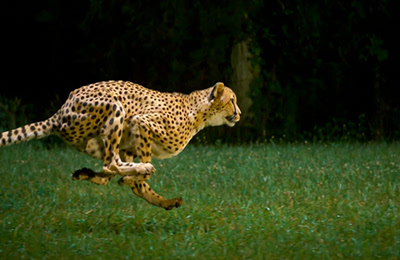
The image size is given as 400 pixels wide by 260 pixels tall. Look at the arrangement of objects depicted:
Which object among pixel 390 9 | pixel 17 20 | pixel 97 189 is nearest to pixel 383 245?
pixel 97 189

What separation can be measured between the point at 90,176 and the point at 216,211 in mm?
1722

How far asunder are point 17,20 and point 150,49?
422cm

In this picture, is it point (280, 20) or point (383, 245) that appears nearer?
point (383, 245)

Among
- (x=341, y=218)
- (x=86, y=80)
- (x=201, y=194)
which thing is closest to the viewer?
(x=341, y=218)

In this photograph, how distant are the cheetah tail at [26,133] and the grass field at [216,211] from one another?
875 mm

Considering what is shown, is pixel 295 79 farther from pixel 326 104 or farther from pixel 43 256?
pixel 43 256

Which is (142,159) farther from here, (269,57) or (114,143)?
(269,57)

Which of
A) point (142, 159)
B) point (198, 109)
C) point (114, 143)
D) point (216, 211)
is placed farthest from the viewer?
point (216, 211)

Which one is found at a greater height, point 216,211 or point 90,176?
point 90,176

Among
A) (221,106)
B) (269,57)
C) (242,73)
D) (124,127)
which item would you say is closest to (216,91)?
(221,106)

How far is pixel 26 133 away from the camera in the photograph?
6.02 metres

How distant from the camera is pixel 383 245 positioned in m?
5.93

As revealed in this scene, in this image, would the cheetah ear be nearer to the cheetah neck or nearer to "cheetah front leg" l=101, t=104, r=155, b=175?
the cheetah neck

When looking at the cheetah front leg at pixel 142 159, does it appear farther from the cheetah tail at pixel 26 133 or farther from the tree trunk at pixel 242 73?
the tree trunk at pixel 242 73
